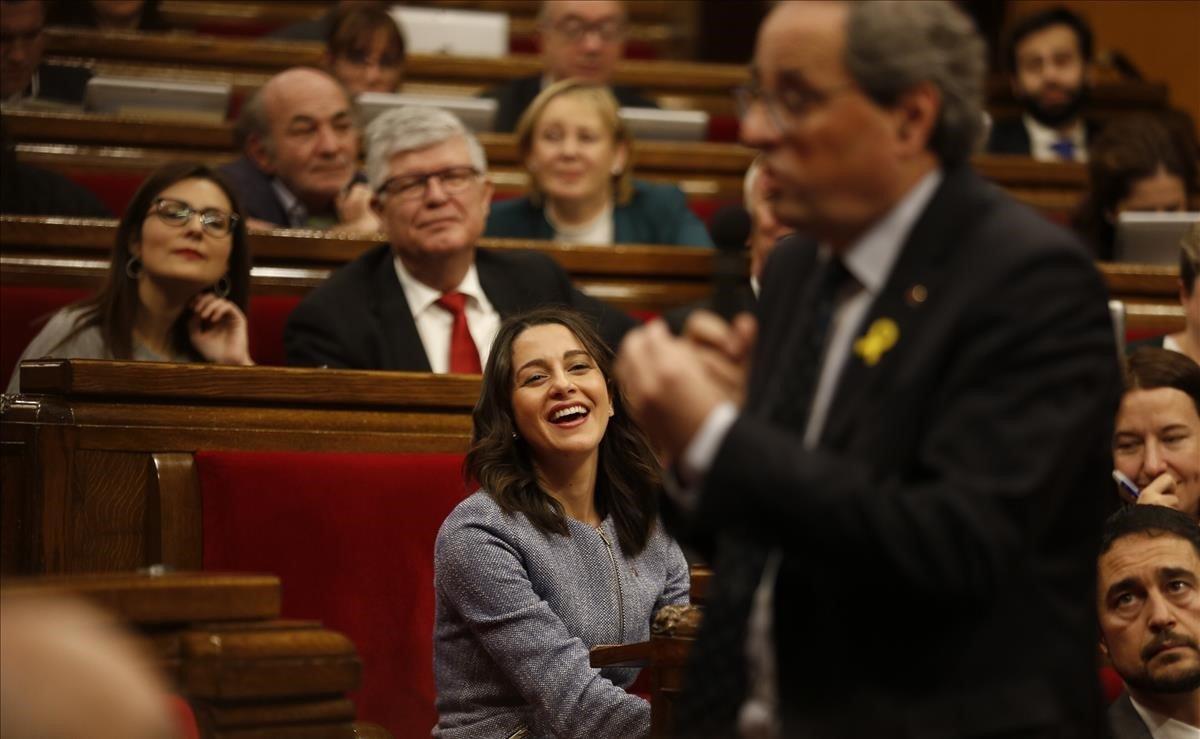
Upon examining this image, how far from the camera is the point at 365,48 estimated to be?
344cm

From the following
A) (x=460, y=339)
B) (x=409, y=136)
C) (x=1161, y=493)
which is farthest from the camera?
(x=409, y=136)

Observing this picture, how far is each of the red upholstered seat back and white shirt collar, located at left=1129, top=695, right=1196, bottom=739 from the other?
0.75 m

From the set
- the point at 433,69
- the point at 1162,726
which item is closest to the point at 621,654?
the point at 1162,726

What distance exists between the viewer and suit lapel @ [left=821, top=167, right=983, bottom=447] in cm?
92

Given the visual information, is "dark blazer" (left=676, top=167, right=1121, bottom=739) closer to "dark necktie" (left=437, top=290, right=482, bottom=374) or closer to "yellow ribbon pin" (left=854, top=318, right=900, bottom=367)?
"yellow ribbon pin" (left=854, top=318, right=900, bottom=367)

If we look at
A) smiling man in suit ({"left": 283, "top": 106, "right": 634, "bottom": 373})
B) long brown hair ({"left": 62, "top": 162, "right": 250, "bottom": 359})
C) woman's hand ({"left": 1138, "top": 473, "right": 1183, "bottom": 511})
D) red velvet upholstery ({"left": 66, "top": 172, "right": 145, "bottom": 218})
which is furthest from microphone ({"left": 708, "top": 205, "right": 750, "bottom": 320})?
red velvet upholstery ({"left": 66, "top": 172, "right": 145, "bottom": 218})

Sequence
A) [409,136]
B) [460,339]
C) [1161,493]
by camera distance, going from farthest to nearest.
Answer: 1. [409,136]
2. [460,339]
3. [1161,493]

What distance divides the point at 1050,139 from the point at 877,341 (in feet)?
10.2

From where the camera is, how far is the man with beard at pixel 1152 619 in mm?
1724

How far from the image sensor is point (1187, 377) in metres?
2.05

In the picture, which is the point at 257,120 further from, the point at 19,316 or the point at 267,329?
the point at 19,316

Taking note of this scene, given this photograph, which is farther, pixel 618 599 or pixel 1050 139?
pixel 1050 139

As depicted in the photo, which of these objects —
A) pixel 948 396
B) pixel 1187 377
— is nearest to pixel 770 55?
pixel 948 396

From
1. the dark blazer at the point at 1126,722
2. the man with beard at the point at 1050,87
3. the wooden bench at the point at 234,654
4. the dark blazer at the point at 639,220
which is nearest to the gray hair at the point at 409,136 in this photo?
the dark blazer at the point at 639,220
